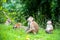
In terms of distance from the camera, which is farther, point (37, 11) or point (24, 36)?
point (37, 11)

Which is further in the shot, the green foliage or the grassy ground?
the green foliage

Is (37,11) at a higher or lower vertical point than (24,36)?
higher

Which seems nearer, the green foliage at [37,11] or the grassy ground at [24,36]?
the grassy ground at [24,36]

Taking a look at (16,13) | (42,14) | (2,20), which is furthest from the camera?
(16,13)

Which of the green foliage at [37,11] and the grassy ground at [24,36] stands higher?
the green foliage at [37,11]

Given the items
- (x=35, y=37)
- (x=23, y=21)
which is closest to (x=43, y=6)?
(x=23, y=21)

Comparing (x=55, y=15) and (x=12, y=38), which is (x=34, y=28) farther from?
(x=55, y=15)

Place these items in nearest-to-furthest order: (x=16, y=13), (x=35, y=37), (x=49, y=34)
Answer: (x=35, y=37) < (x=49, y=34) < (x=16, y=13)

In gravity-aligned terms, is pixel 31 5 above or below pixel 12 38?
above

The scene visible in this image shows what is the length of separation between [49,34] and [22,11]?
4964 mm

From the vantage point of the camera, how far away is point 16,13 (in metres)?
15.8

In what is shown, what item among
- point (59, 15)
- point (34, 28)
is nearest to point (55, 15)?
point (59, 15)

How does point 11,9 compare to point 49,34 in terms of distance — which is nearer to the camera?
point 49,34

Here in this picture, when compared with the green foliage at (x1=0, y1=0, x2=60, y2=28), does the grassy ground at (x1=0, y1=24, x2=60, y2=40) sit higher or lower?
lower
